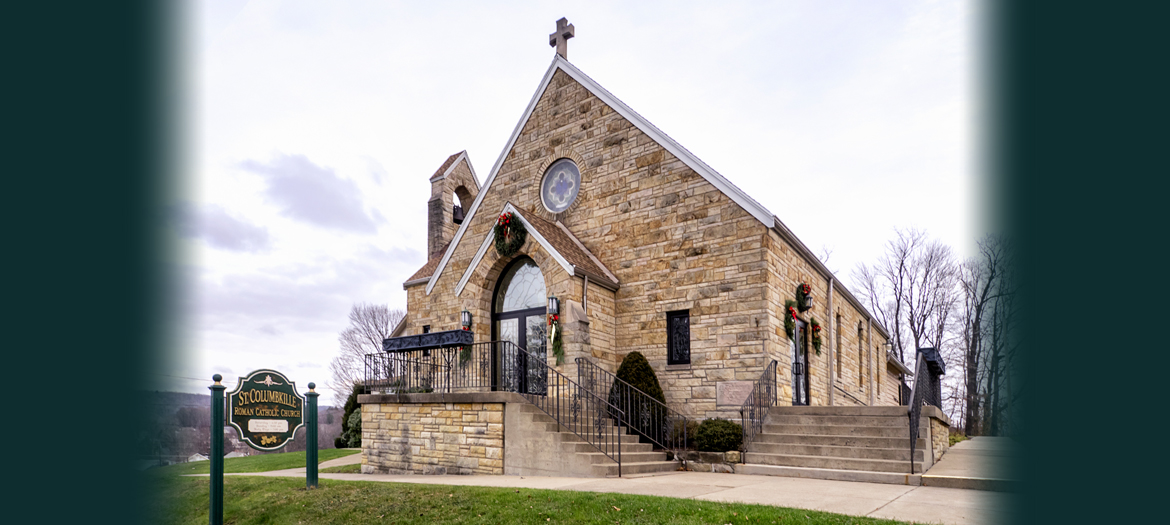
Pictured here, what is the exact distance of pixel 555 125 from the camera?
55.8 ft

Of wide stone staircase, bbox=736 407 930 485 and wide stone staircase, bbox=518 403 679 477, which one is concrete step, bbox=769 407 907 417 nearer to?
wide stone staircase, bbox=736 407 930 485

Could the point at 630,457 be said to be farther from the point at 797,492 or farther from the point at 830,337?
the point at 830,337

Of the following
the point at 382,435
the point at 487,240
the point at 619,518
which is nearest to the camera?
the point at 619,518

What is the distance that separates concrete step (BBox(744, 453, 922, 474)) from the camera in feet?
34.0

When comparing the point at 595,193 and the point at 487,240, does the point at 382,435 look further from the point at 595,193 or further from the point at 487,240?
the point at 595,193

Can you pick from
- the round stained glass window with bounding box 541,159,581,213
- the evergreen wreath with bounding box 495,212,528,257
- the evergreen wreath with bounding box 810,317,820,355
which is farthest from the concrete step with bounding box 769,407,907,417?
the round stained glass window with bounding box 541,159,581,213

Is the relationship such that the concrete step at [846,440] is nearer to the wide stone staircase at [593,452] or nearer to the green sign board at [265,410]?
the wide stone staircase at [593,452]

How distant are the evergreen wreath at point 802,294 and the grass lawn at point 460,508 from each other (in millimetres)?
8599

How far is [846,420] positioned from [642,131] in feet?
23.5

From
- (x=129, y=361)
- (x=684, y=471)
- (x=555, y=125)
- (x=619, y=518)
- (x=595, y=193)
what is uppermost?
(x=555, y=125)

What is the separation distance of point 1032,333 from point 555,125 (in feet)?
53.0

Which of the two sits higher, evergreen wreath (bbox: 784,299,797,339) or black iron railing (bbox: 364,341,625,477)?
evergreen wreath (bbox: 784,299,797,339)

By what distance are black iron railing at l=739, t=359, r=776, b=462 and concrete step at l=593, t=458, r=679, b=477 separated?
1334 mm

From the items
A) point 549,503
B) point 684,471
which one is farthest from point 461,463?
point 549,503
